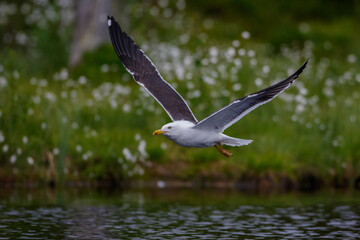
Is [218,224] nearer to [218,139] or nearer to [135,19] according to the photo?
[218,139]

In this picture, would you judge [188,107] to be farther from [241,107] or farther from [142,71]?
[241,107]

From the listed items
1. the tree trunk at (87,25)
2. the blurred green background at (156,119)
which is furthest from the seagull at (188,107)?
the tree trunk at (87,25)

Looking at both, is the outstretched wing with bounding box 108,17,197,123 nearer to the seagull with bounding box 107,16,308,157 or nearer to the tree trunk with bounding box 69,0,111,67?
the seagull with bounding box 107,16,308,157

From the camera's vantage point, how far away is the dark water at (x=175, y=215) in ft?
29.7

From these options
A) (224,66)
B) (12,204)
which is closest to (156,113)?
(224,66)

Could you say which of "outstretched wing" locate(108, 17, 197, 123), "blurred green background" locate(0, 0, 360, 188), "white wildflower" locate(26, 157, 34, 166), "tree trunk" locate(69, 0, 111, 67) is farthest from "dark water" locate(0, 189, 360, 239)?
"tree trunk" locate(69, 0, 111, 67)

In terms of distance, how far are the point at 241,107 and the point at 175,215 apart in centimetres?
256

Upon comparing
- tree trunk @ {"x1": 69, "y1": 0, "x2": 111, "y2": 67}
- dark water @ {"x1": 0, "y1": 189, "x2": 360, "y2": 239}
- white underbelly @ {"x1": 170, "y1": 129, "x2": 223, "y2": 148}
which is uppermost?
tree trunk @ {"x1": 69, "y1": 0, "x2": 111, "y2": 67}

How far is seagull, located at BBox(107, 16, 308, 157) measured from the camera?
8203 millimetres

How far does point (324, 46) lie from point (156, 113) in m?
9.21

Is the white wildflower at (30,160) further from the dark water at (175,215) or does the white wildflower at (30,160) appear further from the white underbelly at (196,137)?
the white underbelly at (196,137)

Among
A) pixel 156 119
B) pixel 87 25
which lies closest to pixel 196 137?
pixel 156 119

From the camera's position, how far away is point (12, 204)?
36.1ft

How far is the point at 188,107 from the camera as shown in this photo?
9719 millimetres
